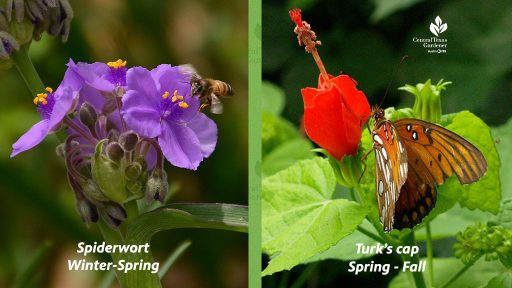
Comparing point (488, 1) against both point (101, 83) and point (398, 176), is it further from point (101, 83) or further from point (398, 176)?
point (101, 83)

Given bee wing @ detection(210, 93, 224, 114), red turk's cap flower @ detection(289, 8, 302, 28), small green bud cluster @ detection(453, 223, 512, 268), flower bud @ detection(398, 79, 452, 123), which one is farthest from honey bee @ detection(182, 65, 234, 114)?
small green bud cluster @ detection(453, 223, 512, 268)

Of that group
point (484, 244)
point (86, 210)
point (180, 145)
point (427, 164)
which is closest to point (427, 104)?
point (427, 164)

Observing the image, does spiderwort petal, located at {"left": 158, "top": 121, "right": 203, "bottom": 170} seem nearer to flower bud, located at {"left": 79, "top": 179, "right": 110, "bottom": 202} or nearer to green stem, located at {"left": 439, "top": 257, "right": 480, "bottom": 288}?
flower bud, located at {"left": 79, "top": 179, "right": 110, "bottom": 202}

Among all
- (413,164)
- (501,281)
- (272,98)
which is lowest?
(501,281)

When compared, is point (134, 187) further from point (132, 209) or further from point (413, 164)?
point (413, 164)

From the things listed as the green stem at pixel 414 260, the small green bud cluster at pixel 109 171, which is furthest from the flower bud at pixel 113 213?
the green stem at pixel 414 260

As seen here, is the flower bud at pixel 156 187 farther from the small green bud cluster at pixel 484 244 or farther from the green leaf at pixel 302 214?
the small green bud cluster at pixel 484 244
